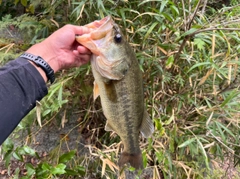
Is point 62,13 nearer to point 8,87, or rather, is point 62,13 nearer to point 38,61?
point 38,61

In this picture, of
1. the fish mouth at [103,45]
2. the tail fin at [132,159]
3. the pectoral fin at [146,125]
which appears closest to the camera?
the fish mouth at [103,45]

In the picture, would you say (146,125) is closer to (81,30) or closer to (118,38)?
(118,38)

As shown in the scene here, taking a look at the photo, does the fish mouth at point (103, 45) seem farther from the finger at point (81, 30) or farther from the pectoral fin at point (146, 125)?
the pectoral fin at point (146, 125)

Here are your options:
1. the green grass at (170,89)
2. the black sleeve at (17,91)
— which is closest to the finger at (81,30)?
the black sleeve at (17,91)

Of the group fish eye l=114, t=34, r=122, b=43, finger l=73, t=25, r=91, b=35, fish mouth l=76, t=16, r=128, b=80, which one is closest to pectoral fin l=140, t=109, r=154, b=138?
fish mouth l=76, t=16, r=128, b=80

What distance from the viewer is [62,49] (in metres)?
1.91

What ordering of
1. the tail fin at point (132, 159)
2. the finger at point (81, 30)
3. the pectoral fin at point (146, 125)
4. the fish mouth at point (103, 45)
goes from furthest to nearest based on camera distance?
the tail fin at point (132, 159) < the pectoral fin at point (146, 125) < the finger at point (81, 30) < the fish mouth at point (103, 45)

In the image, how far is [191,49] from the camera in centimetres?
274

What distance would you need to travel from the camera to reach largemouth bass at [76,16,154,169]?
1.69m

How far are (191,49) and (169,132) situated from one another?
85 centimetres

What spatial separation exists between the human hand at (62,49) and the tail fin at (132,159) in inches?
32.0

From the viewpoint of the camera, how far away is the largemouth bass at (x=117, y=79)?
1.69 m

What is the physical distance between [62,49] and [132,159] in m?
0.99

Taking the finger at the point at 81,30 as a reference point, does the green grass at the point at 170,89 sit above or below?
below
